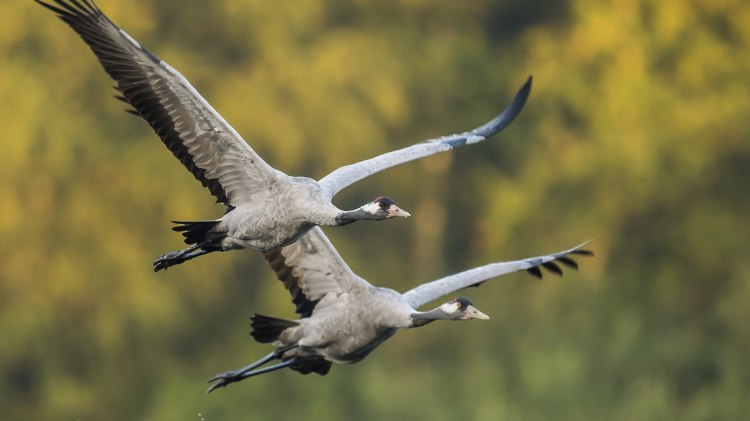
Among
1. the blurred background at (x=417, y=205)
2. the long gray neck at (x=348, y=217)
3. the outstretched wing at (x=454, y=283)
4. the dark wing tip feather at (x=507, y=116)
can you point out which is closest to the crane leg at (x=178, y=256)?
the long gray neck at (x=348, y=217)

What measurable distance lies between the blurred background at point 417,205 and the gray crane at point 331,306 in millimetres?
7996

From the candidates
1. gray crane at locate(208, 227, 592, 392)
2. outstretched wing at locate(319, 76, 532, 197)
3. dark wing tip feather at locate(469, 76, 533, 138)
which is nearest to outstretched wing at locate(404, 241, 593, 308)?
gray crane at locate(208, 227, 592, 392)

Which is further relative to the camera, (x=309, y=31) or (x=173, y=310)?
→ (x=309, y=31)

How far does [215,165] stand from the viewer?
1126cm

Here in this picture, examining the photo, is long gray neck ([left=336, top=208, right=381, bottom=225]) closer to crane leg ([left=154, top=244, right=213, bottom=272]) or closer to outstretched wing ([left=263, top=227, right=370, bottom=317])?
outstretched wing ([left=263, top=227, right=370, bottom=317])

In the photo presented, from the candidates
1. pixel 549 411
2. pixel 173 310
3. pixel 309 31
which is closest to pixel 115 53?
pixel 549 411

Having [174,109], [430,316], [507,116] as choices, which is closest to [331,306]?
[430,316]

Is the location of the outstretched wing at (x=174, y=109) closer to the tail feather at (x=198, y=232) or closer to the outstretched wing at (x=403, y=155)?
the tail feather at (x=198, y=232)

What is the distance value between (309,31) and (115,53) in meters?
14.5

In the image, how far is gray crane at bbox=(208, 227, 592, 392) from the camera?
37.8ft

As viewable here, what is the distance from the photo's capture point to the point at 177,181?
2275 centimetres

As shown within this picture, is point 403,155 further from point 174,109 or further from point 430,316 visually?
point 174,109

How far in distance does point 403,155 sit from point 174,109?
1.78 meters

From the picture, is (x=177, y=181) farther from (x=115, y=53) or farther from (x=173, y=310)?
(x=115, y=53)
